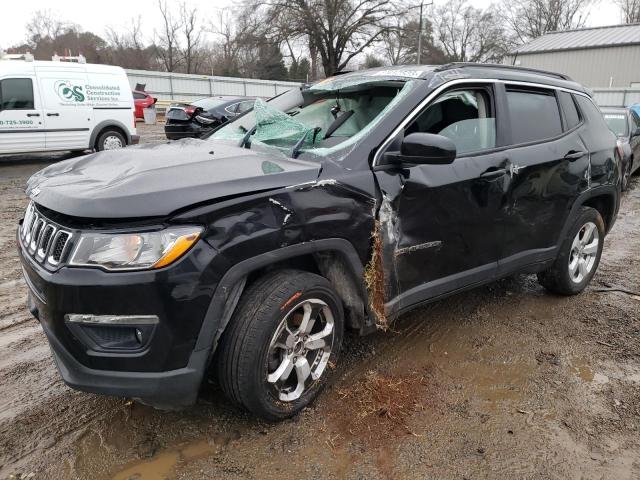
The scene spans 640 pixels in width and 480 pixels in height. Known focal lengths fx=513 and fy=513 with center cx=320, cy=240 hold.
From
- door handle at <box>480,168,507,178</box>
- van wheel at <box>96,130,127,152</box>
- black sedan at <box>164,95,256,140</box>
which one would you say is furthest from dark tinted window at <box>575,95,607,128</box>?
van wheel at <box>96,130,127,152</box>

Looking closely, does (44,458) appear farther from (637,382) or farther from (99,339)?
(637,382)

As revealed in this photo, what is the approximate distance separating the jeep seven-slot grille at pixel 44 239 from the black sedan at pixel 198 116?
10.1 m

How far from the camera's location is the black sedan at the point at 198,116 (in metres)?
12.6

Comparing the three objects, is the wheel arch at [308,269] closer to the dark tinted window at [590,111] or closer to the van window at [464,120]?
the van window at [464,120]

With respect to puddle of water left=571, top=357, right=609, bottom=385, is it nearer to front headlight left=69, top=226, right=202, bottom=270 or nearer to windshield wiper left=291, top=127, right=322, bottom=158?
windshield wiper left=291, top=127, right=322, bottom=158

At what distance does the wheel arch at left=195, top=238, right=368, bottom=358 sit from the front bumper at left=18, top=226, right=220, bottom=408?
0.10 ft

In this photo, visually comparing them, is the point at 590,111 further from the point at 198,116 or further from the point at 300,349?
the point at 198,116

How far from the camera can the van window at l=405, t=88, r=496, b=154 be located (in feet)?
10.7

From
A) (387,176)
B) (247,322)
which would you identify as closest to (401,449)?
(247,322)

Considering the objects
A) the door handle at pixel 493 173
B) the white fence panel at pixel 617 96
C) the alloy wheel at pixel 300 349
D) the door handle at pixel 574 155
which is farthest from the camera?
the white fence panel at pixel 617 96

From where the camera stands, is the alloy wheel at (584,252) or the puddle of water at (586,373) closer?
the puddle of water at (586,373)

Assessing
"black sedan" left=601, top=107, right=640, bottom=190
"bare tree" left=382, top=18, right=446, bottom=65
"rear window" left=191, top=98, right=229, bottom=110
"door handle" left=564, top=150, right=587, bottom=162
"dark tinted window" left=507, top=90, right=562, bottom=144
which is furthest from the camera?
"bare tree" left=382, top=18, right=446, bottom=65

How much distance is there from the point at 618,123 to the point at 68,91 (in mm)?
11195

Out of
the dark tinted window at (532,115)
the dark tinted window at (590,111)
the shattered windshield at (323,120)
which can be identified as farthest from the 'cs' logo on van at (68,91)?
the dark tinted window at (590,111)
